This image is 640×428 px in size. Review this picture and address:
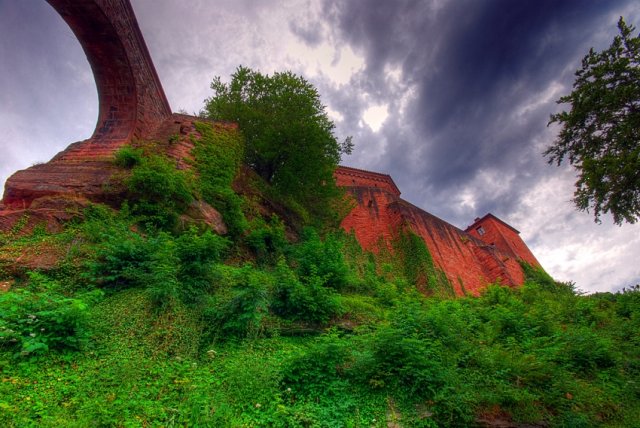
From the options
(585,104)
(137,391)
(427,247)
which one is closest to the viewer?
(137,391)

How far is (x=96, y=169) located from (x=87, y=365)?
548 centimetres

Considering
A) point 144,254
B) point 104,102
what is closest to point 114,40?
point 104,102

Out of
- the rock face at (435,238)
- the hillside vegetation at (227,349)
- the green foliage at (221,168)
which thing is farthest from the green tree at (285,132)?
the hillside vegetation at (227,349)

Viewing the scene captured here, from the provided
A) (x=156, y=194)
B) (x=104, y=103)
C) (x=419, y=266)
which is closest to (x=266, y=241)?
(x=156, y=194)

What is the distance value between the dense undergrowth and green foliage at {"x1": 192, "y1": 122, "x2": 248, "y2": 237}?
169 cm

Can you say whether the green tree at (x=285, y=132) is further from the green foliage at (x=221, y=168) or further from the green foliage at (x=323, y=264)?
the green foliage at (x=323, y=264)

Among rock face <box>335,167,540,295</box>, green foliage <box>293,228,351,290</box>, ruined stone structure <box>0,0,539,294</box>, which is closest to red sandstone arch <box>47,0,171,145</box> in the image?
ruined stone structure <box>0,0,539,294</box>

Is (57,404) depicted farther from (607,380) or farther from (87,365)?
(607,380)

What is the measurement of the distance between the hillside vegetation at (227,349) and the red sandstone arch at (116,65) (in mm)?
2212

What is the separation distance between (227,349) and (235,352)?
144 millimetres

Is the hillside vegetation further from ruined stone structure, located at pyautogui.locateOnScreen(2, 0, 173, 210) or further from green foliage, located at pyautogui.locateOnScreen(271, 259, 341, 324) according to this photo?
ruined stone structure, located at pyautogui.locateOnScreen(2, 0, 173, 210)

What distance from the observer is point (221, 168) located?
31.6 ft

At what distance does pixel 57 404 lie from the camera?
314cm

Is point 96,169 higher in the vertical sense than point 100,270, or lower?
higher
